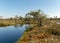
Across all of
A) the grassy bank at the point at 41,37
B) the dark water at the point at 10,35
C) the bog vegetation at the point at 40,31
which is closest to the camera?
the grassy bank at the point at 41,37

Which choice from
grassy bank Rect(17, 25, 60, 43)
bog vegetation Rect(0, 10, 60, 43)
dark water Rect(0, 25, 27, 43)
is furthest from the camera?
dark water Rect(0, 25, 27, 43)

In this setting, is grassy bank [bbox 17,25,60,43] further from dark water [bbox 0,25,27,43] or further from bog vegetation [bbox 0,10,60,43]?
dark water [bbox 0,25,27,43]

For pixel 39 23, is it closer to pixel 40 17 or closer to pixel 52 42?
pixel 40 17

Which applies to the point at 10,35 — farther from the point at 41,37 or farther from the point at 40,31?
the point at 41,37

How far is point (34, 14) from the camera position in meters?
48.0

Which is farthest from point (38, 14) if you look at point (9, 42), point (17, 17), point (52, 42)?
point (17, 17)

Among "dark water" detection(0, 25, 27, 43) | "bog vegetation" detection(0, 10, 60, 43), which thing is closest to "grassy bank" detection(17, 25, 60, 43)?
"bog vegetation" detection(0, 10, 60, 43)

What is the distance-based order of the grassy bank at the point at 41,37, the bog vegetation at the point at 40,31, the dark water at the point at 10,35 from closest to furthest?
the grassy bank at the point at 41,37, the bog vegetation at the point at 40,31, the dark water at the point at 10,35

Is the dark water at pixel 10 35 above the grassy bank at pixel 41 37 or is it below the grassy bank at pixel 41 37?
below

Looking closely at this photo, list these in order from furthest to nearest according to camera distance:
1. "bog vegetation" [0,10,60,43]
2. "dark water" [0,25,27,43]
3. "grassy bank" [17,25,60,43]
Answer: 1. "dark water" [0,25,27,43]
2. "bog vegetation" [0,10,60,43]
3. "grassy bank" [17,25,60,43]

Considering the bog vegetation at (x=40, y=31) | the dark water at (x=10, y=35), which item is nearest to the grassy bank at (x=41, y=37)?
the bog vegetation at (x=40, y=31)

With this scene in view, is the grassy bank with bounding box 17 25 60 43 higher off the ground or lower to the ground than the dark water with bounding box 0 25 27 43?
higher

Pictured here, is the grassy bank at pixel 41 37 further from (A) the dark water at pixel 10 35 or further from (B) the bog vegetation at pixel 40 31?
(A) the dark water at pixel 10 35

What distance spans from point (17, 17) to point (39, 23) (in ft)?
169
